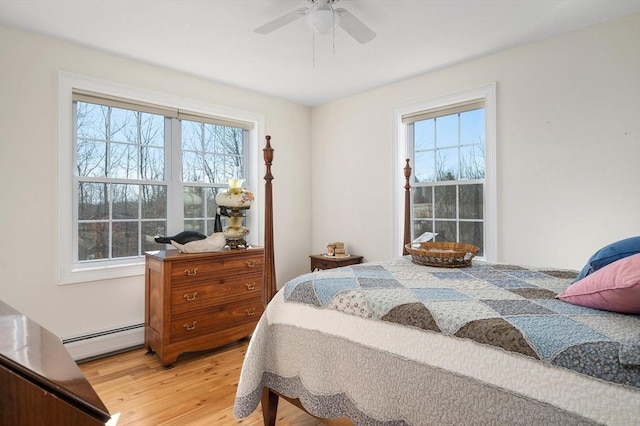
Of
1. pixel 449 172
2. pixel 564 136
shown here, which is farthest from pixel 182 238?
pixel 564 136

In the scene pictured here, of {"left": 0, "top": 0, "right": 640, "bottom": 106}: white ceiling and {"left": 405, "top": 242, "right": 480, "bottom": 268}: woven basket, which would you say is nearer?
{"left": 405, "top": 242, "right": 480, "bottom": 268}: woven basket

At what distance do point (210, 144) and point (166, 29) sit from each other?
1.37m

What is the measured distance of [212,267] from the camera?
3.02m

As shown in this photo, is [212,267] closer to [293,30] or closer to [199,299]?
[199,299]

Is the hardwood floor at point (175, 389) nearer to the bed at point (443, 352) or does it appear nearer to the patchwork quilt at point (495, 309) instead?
the bed at point (443, 352)

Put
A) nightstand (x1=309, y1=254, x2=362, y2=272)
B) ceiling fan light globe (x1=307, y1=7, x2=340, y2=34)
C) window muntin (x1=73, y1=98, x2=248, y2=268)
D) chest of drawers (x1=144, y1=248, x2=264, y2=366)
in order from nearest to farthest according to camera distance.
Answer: ceiling fan light globe (x1=307, y1=7, x2=340, y2=34) → chest of drawers (x1=144, y1=248, x2=264, y2=366) → window muntin (x1=73, y1=98, x2=248, y2=268) → nightstand (x1=309, y1=254, x2=362, y2=272)

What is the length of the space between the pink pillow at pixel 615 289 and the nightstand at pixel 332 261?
107 inches

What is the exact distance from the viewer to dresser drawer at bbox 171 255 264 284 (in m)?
2.82

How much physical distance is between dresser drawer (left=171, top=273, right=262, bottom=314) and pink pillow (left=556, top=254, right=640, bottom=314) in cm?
254

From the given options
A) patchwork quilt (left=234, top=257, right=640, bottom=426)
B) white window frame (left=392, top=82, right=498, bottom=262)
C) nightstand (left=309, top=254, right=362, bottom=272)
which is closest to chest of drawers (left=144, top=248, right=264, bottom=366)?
nightstand (left=309, top=254, right=362, bottom=272)

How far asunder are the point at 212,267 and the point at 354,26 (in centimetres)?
214

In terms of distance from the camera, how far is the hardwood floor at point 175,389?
6.68ft

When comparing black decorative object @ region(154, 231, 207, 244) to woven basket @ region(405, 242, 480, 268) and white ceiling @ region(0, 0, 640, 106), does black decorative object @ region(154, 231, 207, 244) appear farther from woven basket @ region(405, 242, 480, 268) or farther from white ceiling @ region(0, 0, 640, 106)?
woven basket @ region(405, 242, 480, 268)

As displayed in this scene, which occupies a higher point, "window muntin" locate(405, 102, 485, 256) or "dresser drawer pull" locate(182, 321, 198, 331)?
"window muntin" locate(405, 102, 485, 256)
